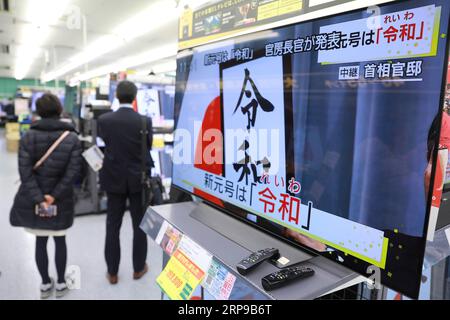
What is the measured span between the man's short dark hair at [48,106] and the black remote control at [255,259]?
1.90m

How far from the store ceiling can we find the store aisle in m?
1.83

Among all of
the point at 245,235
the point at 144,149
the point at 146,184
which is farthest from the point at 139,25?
the point at 245,235

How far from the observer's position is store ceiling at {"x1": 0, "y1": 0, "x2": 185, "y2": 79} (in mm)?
2736

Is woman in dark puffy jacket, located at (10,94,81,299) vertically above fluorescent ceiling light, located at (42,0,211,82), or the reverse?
fluorescent ceiling light, located at (42,0,211,82)

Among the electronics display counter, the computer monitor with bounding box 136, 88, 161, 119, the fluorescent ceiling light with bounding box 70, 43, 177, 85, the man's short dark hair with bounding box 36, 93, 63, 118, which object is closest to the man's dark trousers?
the man's short dark hair with bounding box 36, 93, 63, 118

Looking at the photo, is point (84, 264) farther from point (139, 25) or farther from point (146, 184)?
point (139, 25)

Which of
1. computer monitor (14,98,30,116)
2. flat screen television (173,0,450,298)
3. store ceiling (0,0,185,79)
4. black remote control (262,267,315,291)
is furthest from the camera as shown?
computer monitor (14,98,30,116)

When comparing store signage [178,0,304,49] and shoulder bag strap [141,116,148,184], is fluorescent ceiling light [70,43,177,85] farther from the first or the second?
store signage [178,0,304,49]

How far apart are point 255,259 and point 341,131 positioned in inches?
14.9

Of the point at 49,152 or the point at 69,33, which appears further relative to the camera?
the point at 69,33

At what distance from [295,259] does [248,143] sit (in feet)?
1.25

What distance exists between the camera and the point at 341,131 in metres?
0.77

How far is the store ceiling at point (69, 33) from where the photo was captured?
108 inches
